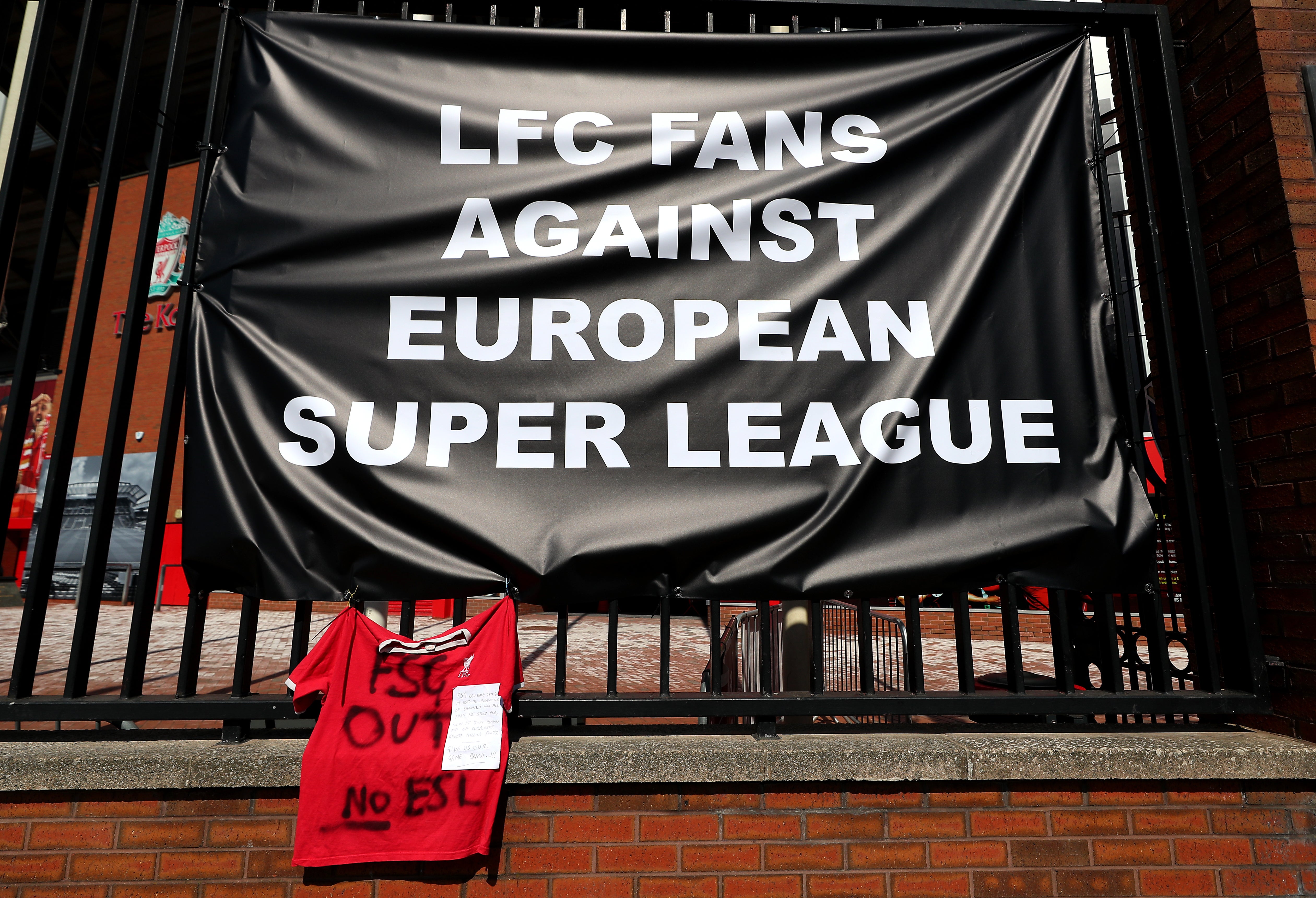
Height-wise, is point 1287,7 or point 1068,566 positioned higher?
point 1287,7

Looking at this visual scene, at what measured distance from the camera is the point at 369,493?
240 cm

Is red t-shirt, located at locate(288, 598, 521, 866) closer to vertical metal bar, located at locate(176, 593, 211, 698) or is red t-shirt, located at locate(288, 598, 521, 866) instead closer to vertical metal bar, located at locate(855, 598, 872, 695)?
vertical metal bar, located at locate(176, 593, 211, 698)

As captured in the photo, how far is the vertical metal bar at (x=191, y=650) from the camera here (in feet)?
7.47

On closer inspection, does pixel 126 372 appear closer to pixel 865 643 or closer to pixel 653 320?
pixel 653 320

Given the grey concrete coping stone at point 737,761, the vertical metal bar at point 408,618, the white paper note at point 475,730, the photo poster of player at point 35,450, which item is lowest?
the grey concrete coping stone at point 737,761

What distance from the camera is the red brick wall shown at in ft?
7.04

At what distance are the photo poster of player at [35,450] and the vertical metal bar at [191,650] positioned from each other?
20.7 metres

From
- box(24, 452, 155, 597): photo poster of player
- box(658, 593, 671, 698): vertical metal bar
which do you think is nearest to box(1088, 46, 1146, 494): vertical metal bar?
box(658, 593, 671, 698): vertical metal bar

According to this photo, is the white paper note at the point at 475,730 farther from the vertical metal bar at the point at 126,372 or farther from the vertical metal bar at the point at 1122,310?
the vertical metal bar at the point at 1122,310

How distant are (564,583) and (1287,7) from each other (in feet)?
11.1

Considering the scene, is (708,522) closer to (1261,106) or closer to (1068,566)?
(1068,566)

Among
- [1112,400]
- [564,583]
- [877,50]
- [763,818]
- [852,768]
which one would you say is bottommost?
[763,818]

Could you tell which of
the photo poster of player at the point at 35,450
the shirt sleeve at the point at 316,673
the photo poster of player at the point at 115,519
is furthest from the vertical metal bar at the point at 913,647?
the photo poster of player at the point at 35,450

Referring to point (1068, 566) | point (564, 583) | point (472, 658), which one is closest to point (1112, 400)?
point (1068, 566)
